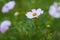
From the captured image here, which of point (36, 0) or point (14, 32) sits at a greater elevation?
point (36, 0)

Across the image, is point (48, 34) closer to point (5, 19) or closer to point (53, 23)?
point (53, 23)

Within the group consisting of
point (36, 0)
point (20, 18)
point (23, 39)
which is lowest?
point (23, 39)

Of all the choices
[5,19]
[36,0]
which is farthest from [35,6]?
[5,19]

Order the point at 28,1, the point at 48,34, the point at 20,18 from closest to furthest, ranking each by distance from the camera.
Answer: the point at 48,34, the point at 20,18, the point at 28,1

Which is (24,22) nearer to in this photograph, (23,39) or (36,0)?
(23,39)

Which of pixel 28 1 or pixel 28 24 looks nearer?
pixel 28 24

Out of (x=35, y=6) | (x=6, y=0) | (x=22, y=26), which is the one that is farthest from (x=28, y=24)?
(x=6, y=0)

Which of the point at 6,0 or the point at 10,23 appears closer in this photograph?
the point at 10,23

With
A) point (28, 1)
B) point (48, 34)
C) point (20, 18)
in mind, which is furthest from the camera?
point (28, 1)

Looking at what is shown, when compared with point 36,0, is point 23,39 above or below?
below
